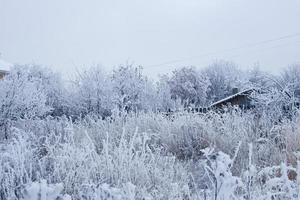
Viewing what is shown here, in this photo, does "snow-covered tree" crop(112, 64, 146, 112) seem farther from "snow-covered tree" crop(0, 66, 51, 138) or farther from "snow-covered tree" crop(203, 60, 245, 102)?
"snow-covered tree" crop(203, 60, 245, 102)

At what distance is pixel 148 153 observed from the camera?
5520 millimetres

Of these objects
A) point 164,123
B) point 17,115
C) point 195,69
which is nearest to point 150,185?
point 164,123

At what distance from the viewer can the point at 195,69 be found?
1745 inches

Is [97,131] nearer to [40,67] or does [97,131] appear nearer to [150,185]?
[150,185]

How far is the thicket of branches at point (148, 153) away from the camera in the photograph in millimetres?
2906

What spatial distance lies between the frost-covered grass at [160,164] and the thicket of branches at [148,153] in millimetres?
11

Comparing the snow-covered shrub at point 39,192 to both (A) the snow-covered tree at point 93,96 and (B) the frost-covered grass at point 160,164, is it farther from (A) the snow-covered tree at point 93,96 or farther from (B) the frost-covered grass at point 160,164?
(A) the snow-covered tree at point 93,96

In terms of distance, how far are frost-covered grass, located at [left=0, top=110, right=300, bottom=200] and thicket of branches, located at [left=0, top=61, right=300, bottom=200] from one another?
0.04 ft

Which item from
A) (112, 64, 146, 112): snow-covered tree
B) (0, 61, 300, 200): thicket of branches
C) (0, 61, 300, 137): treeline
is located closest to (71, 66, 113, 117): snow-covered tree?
(0, 61, 300, 137): treeline

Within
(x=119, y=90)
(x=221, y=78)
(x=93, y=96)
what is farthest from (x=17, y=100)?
(x=221, y=78)

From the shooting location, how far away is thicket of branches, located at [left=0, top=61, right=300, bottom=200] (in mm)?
2906

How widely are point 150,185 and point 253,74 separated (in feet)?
141

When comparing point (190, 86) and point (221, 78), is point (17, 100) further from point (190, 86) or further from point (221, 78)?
point (221, 78)

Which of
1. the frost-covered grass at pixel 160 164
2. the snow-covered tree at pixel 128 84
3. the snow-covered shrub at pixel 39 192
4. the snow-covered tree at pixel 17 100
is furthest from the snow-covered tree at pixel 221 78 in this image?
the snow-covered shrub at pixel 39 192
